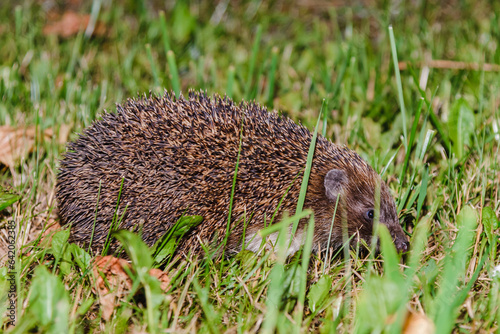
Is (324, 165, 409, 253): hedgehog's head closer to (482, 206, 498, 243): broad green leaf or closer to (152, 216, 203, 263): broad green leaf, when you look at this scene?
(482, 206, 498, 243): broad green leaf

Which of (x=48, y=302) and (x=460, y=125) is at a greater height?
(x=460, y=125)

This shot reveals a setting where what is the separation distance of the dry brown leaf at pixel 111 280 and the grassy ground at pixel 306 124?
2.6 inches

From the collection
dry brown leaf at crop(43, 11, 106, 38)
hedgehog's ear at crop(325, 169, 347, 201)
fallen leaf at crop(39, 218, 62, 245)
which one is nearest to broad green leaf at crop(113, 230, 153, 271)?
fallen leaf at crop(39, 218, 62, 245)

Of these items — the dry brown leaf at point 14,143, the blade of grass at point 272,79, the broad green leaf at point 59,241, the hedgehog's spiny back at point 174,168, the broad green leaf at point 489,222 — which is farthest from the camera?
the blade of grass at point 272,79

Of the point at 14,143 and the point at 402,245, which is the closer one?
the point at 402,245

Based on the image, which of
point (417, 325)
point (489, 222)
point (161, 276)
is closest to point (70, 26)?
point (161, 276)

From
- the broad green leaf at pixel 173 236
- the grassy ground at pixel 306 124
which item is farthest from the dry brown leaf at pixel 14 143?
the broad green leaf at pixel 173 236

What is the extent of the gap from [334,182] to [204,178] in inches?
40.5

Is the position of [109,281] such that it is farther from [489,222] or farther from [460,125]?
[460,125]

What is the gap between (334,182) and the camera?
4.29 metres

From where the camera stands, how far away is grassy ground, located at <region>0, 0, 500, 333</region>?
3.17 meters

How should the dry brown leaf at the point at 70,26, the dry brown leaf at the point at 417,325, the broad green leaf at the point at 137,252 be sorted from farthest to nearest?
the dry brown leaf at the point at 70,26 → the broad green leaf at the point at 137,252 → the dry brown leaf at the point at 417,325

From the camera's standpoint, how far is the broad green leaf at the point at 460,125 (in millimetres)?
4922

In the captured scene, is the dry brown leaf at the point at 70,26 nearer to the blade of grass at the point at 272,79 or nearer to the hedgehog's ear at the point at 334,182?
the blade of grass at the point at 272,79
